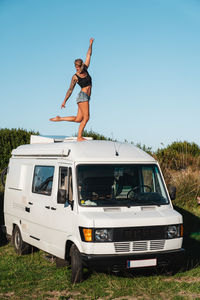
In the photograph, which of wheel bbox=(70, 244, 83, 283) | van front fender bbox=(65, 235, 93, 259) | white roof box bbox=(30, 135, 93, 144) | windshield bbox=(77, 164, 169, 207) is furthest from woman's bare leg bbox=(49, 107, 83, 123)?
wheel bbox=(70, 244, 83, 283)

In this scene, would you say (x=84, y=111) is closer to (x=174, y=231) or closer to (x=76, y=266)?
(x=174, y=231)

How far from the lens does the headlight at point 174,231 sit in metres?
7.82

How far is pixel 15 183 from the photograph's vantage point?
11.1 m

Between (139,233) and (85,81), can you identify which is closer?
(139,233)

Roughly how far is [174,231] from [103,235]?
1.29 metres

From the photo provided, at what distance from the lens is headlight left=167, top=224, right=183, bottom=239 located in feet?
25.7

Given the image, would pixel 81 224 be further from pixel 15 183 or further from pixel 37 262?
pixel 15 183

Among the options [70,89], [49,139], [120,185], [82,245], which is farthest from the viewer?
[70,89]

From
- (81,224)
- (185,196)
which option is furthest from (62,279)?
(185,196)

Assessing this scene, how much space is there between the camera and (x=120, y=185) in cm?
846

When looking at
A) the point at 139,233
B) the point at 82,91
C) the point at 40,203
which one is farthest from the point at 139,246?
the point at 82,91

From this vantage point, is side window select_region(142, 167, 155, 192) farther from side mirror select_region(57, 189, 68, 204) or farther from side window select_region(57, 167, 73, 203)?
side mirror select_region(57, 189, 68, 204)

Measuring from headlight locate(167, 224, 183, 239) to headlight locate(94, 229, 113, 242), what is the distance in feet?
3.43

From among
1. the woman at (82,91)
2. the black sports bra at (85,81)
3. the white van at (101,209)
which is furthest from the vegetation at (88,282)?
the black sports bra at (85,81)
